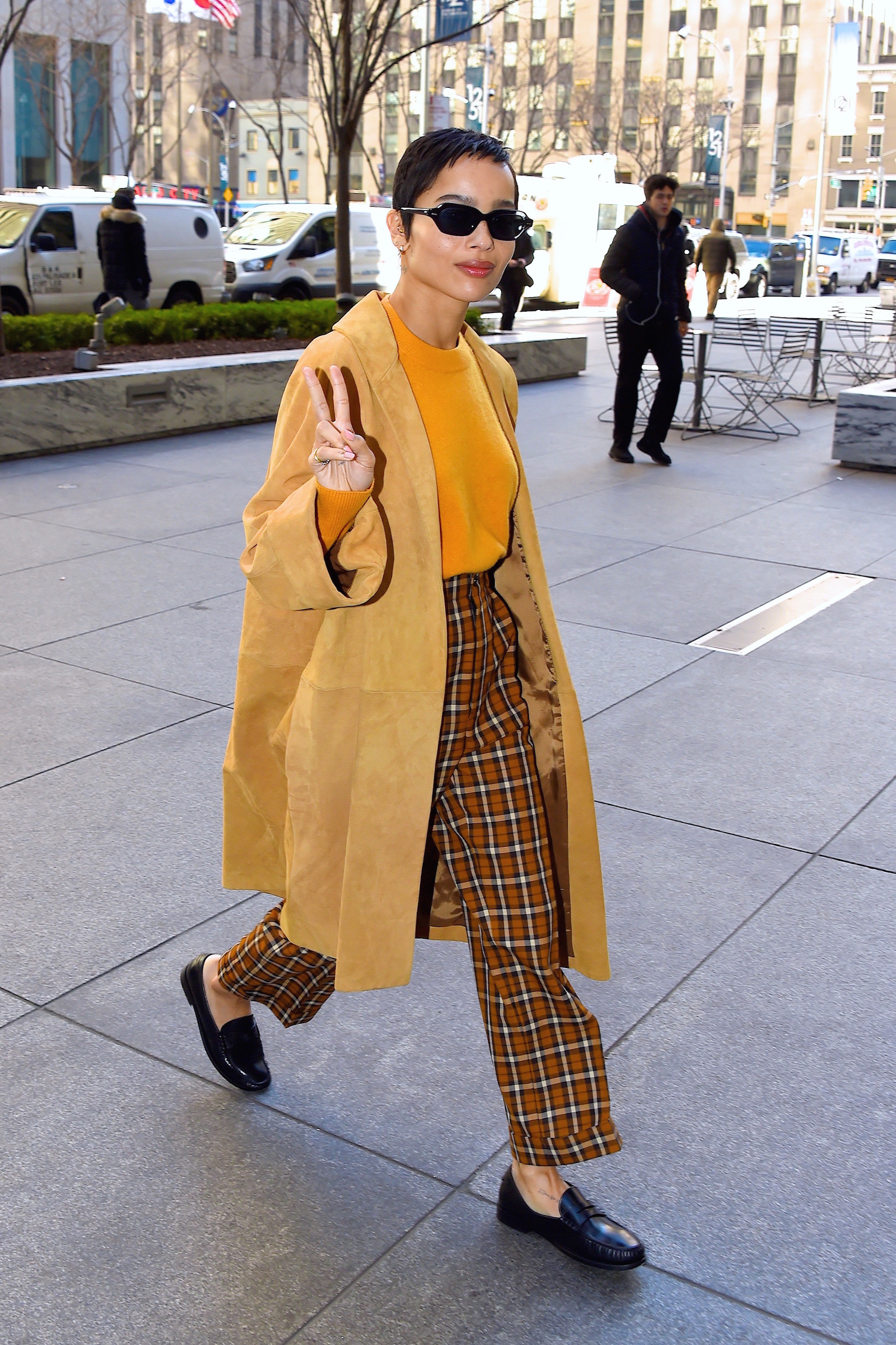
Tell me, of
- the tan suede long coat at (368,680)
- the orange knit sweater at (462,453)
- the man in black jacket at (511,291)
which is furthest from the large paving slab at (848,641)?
the man in black jacket at (511,291)

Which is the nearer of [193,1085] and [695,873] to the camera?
[193,1085]

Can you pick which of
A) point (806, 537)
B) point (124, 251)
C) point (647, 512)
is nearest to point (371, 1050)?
point (806, 537)

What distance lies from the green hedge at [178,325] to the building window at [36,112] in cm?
3023

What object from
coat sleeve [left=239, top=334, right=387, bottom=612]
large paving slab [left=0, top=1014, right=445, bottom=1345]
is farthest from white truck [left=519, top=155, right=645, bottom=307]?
coat sleeve [left=239, top=334, right=387, bottom=612]

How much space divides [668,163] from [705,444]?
70584mm

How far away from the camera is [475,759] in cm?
236

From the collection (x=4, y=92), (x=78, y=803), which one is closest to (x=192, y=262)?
(x=78, y=803)

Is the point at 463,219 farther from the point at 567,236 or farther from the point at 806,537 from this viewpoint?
the point at 567,236

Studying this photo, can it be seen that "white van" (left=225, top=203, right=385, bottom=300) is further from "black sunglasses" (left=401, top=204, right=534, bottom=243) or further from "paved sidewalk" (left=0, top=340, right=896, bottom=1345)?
"black sunglasses" (left=401, top=204, right=534, bottom=243)

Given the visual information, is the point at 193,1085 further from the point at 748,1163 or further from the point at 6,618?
the point at 6,618

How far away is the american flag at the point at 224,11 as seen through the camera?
28.2 metres

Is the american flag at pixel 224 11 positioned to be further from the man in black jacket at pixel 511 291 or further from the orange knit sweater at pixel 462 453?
the orange knit sweater at pixel 462 453

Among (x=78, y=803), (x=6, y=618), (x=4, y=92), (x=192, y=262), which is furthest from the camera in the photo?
(x=4, y=92)

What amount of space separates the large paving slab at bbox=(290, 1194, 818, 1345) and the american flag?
29635 mm
